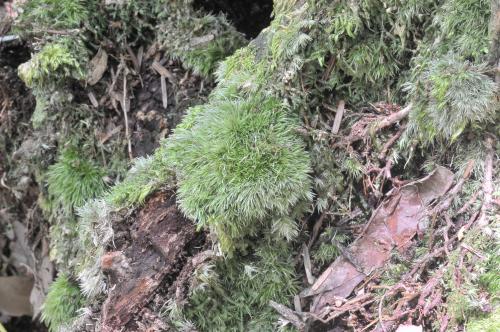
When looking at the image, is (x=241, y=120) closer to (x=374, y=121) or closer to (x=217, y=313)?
(x=374, y=121)

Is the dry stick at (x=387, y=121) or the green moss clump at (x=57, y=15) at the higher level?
the green moss clump at (x=57, y=15)

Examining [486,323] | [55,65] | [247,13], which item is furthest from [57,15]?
[486,323]

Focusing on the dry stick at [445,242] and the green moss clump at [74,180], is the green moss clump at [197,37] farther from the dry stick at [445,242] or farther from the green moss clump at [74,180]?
the dry stick at [445,242]

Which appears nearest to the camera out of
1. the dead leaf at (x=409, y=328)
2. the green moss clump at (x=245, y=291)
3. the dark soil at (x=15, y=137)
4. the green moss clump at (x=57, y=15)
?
the dead leaf at (x=409, y=328)

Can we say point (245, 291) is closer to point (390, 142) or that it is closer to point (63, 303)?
point (390, 142)

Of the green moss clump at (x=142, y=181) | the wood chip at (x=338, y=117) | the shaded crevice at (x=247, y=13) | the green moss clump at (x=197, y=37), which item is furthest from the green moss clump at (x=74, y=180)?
the wood chip at (x=338, y=117)

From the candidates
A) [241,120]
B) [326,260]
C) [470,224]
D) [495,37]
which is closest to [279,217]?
[326,260]

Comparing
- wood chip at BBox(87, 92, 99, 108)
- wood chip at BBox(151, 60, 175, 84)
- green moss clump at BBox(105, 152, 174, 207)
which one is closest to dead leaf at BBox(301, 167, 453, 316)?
green moss clump at BBox(105, 152, 174, 207)
